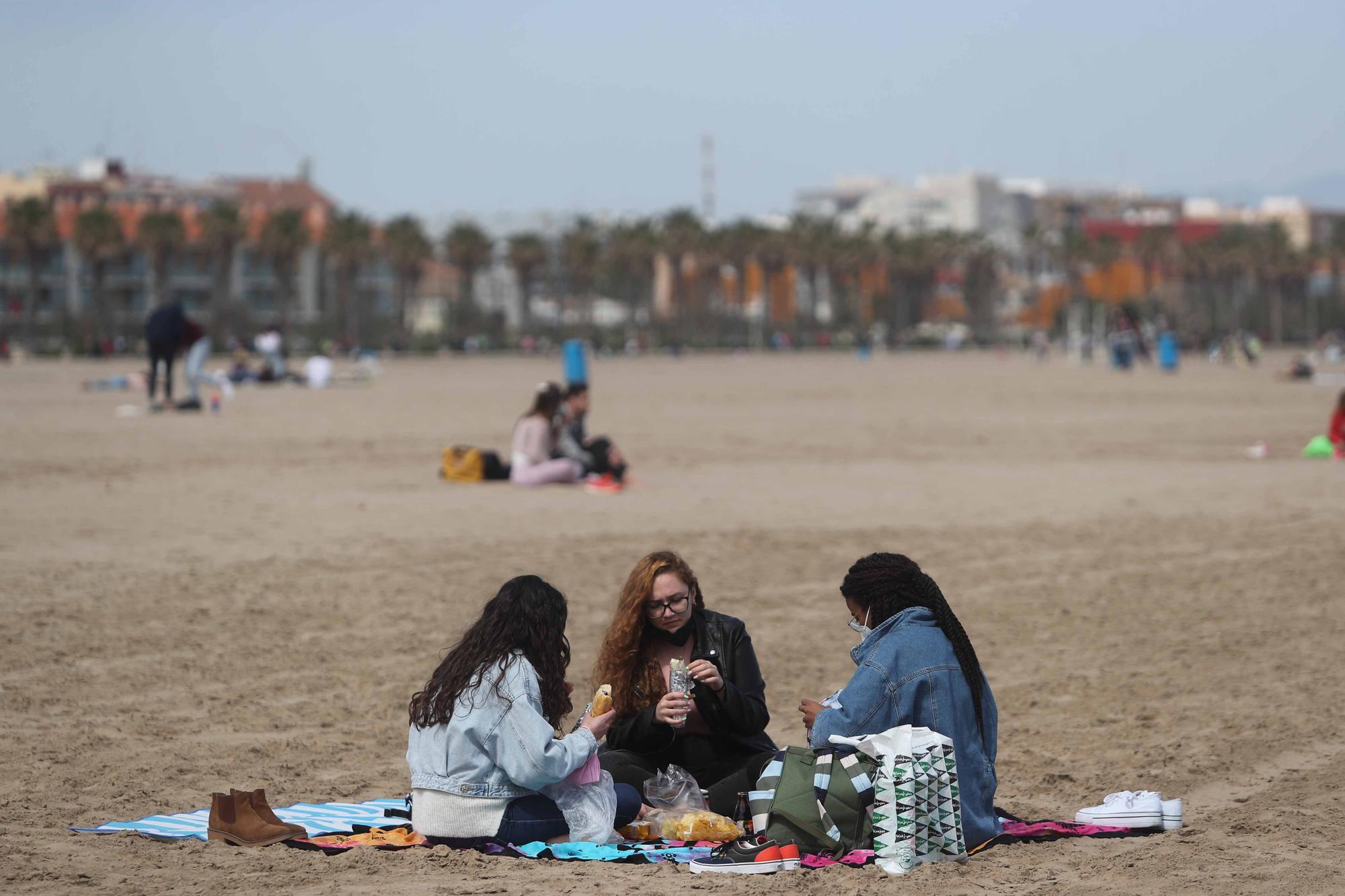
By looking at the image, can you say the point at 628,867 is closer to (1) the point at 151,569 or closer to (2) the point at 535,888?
(2) the point at 535,888

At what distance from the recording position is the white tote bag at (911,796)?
18.3 ft

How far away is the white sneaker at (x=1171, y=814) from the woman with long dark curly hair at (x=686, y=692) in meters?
1.34

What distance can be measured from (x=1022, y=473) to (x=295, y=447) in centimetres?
887

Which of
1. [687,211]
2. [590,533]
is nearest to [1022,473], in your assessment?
[590,533]

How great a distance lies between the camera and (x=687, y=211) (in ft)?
376

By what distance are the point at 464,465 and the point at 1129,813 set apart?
12.4 metres

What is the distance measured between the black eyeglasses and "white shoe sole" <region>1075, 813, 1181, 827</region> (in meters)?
1.60

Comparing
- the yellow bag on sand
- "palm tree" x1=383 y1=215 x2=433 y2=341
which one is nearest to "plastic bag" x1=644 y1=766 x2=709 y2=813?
the yellow bag on sand

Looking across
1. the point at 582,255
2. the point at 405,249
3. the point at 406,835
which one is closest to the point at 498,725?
the point at 406,835

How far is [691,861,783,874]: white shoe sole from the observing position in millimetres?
5699

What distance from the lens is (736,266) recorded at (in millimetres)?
115312

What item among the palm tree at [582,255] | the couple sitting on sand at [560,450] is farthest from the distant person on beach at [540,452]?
the palm tree at [582,255]

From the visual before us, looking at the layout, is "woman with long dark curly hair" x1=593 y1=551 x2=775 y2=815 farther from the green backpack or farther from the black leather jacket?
the green backpack

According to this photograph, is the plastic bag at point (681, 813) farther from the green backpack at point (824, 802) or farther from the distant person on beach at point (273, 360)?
the distant person on beach at point (273, 360)
